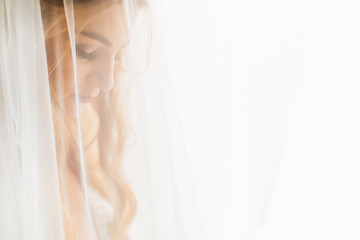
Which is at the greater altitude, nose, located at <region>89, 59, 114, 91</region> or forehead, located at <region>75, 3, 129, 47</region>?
forehead, located at <region>75, 3, 129, 47</region>

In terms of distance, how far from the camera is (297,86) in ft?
2.35

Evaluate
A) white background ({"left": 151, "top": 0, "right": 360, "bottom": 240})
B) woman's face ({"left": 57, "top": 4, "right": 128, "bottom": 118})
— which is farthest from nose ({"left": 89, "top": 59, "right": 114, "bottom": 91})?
white background ({"left": 151, "top": 0, "right": 360, "bottom": 240})

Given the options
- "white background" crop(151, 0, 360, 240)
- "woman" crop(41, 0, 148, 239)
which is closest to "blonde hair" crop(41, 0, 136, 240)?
"woman" crop(41, 0, 148, 239)

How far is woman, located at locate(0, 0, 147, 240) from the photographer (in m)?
0.66

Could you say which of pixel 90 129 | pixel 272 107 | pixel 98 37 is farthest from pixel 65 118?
pixel 272 107

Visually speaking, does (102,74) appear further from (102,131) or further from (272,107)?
(272,107)

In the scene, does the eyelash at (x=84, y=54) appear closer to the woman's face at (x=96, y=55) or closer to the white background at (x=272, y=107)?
the woman's face at (x=96, y=55)

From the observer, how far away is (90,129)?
71 cm

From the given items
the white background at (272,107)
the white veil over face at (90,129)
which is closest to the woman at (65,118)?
the white veil over face at (90,129)

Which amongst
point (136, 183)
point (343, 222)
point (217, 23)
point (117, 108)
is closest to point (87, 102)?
point (117, 108)

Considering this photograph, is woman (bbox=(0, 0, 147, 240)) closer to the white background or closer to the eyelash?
the eyelash

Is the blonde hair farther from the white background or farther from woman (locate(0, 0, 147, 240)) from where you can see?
the white background

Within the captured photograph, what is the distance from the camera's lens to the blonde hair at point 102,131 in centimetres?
68

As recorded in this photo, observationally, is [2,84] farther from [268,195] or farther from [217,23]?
[268,195]
